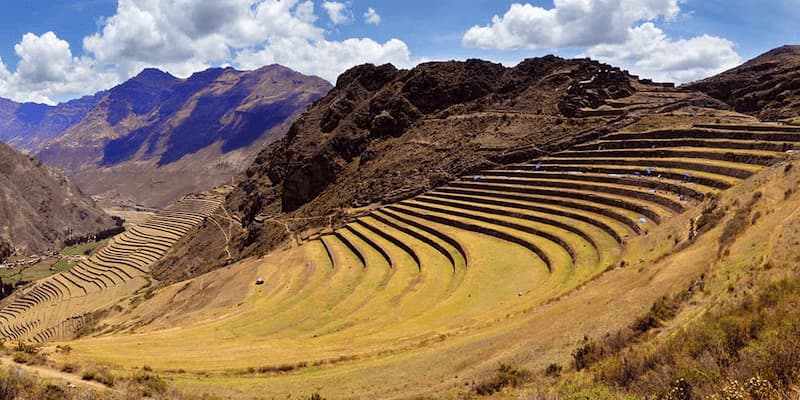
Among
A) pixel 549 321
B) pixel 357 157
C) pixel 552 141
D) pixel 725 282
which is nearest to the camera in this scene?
pixel 725 282

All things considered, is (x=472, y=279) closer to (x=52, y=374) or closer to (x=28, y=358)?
(x=52, y=374)

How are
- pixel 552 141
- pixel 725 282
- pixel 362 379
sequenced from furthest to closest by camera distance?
pixel 552 141, pixel 362 379, pixel 725 282

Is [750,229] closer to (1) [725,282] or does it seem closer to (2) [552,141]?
(1) [725,282]

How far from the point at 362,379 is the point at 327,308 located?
1077cm

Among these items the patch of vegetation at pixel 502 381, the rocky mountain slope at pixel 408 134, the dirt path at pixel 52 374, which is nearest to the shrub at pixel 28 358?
the dirt path at pixel 52 374

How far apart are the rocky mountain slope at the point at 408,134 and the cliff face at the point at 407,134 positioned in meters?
0.17

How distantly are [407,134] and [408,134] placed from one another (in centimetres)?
26

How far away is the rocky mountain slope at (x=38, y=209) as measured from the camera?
383 ft

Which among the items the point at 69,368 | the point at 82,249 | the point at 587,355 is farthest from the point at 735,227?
the point at 82,249

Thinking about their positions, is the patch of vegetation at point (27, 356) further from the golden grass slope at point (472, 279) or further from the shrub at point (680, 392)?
the shrub at point (680, 392)

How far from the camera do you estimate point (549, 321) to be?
501 inches

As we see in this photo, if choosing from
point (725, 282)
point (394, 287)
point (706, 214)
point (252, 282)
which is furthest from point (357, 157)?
point (725, 282)

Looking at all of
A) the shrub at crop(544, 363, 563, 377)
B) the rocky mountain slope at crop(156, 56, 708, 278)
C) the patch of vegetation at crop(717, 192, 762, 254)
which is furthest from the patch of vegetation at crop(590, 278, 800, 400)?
the rocky mountain slope at crop(156, 56, 708, 278)

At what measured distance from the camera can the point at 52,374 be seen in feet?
32.3
